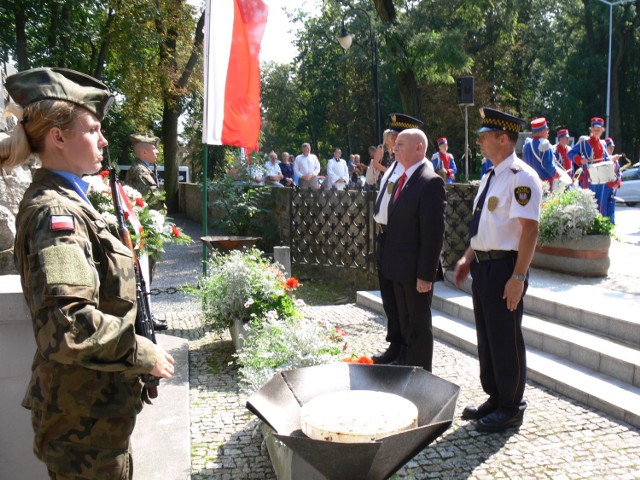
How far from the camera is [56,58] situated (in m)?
13.5

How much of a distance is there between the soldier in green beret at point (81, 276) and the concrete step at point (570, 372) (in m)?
3.53

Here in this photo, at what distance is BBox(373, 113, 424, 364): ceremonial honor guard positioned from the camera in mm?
5074

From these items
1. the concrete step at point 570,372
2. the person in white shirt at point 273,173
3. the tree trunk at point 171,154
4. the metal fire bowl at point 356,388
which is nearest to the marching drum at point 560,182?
the concrete step at point 570,372

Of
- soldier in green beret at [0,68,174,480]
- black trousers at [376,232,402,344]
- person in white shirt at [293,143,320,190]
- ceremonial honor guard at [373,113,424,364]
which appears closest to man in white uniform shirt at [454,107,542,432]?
ceremonial honor guard at [373,113,424,364]

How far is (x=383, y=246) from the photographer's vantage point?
4.94 metres

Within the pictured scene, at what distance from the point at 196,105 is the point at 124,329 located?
81.6 ft

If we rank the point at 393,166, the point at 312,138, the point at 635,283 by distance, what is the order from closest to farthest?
the point at 393,166 < the point at 635,283 < the point at 312,138

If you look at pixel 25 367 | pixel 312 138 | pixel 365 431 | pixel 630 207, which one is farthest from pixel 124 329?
pixel 312 138

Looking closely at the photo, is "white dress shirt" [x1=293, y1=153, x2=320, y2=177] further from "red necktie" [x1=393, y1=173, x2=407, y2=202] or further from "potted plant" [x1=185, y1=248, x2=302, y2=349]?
"red necktie" [x1=393, y1=173, x2=407, y2=202]

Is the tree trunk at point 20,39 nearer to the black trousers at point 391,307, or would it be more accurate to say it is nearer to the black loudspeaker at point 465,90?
the black trousers at point 391,307

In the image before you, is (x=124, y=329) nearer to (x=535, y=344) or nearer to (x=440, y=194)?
(x=440, y=194)

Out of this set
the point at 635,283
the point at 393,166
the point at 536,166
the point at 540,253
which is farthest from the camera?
the point at 536,166

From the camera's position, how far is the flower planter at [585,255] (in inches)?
278

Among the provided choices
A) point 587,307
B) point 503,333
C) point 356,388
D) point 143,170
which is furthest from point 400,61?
point 356,388
